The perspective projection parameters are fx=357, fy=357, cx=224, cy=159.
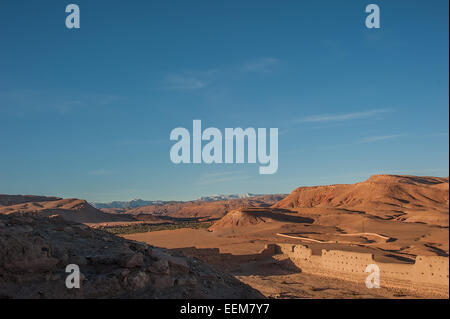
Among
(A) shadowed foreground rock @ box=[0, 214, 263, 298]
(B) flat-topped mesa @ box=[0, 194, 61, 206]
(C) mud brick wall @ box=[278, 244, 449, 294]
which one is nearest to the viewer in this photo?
(A) shadowed foreground rock @ box=[0, 214, 263, 298]

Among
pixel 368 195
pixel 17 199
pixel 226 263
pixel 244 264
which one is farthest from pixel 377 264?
pixel 17 199

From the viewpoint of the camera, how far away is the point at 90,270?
31.0 feet

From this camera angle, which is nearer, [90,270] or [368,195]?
[90,270]

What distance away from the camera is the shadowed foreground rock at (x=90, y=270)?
8.45 meters

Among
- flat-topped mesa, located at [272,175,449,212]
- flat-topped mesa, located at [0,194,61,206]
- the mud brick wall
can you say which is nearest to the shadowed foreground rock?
the mud brick wall

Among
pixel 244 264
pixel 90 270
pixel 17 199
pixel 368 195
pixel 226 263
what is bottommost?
pixel 17 199

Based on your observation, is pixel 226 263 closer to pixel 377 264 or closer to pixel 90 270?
pixel 377 264

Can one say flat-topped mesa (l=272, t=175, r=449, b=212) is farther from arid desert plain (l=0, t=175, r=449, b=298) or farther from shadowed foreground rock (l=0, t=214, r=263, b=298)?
shadowed foreground rock (l=0, t=214, r=263, b=298)

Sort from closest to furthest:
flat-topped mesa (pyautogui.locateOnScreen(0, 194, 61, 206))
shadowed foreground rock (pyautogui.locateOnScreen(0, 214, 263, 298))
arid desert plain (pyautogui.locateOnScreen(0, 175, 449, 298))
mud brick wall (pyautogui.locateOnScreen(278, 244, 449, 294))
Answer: shadowed foreground rock (pyautogui.locateOnScreen(0, 214, 263, 298))
arid desert plain (pyautogui.locateOnScreen(0, 175, 449, 298))
mud brick wall (pyautogui.locateOnScreen(278, 244, 449, 294))
flat-topped mesa (pyautogui.locateOnScreen(0, 194, 61, 206))

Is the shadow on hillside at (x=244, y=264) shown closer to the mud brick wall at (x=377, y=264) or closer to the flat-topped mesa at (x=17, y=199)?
the mud brick wall at (x=377, y=264)

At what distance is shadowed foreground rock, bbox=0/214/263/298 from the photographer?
27.7ft

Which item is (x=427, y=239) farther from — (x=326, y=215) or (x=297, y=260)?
(x=326, y=215)
